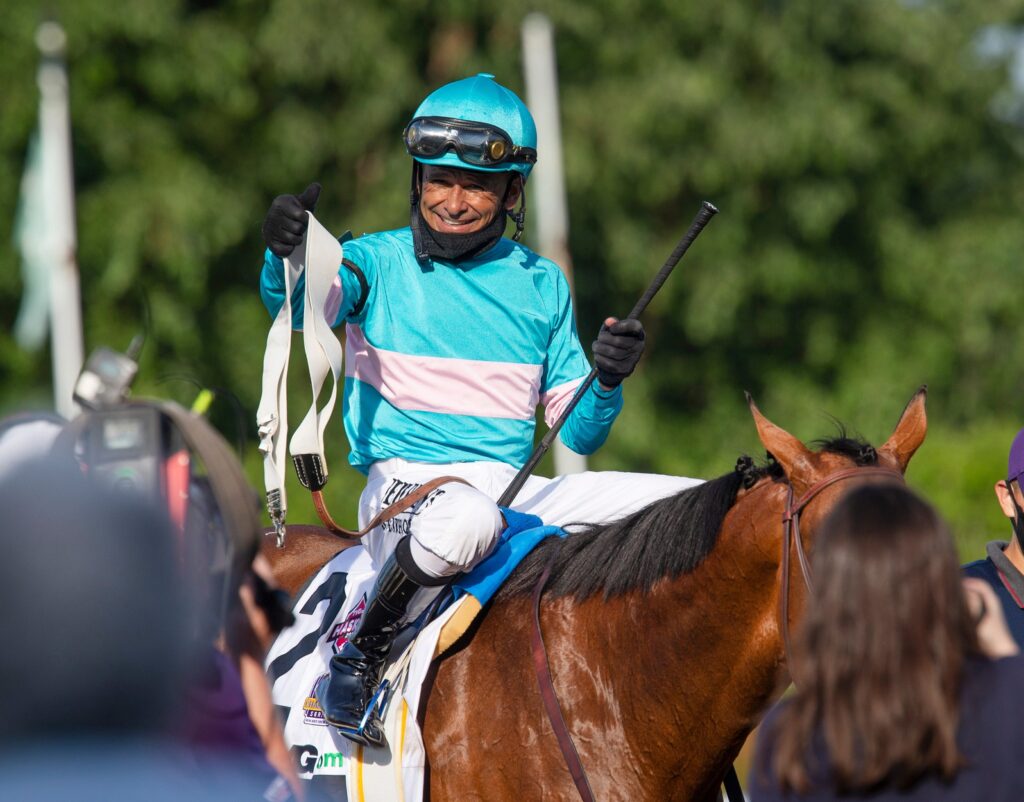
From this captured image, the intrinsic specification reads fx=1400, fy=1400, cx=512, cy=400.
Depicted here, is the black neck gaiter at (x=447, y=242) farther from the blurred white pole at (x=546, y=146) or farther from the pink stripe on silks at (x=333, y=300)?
the blurred white pole at (x=546, y=146)

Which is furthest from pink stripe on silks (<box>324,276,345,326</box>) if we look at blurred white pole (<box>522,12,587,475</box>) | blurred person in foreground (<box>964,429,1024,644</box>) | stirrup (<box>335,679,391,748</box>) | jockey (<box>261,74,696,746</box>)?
blurred white pole (<box>522,12,587,475</box>)

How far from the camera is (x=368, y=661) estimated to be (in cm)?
341

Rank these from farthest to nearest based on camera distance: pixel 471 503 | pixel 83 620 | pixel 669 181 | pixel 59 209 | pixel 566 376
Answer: pixel 669 181 → pixel 59 209 → pixel 566 376 → pixel 471 503 → pixel 83 620

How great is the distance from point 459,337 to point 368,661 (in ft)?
2.93

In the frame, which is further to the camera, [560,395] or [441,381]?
[560,395]

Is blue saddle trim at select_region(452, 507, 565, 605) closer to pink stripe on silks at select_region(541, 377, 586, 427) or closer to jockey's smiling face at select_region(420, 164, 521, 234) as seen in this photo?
pink stripe on silks at select_region(541, 377, 586, 427)

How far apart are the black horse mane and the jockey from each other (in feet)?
0.98

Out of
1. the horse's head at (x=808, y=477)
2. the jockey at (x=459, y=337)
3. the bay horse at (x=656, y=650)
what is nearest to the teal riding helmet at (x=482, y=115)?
the jockey at (x=459, y=337)

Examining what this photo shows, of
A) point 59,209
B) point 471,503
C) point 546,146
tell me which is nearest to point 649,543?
point 471,503

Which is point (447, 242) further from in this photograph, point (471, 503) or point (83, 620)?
point (83, 620)

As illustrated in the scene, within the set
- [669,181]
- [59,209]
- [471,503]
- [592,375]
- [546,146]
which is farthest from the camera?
[669,181]

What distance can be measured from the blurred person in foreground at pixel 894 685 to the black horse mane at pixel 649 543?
1.03 m

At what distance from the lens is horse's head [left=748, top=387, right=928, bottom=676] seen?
113 inches

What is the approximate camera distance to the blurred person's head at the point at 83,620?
1324 mm
